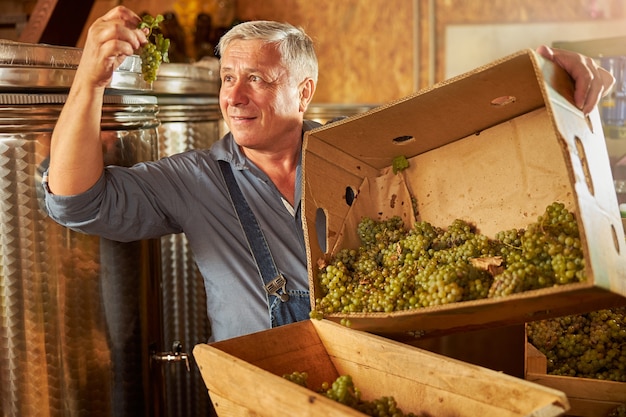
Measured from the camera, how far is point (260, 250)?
85.1 inches

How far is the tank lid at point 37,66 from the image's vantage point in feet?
6.39

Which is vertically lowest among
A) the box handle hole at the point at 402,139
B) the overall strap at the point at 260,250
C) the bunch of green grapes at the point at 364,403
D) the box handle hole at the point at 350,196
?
the bunch of green grapes at the point at 364,403

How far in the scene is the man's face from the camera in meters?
2.30

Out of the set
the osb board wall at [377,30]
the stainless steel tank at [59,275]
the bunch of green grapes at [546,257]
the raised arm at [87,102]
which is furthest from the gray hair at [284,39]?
the osb board wall at [377,30]

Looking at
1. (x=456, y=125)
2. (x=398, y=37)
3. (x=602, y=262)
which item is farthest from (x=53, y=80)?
(x=398, y=37)

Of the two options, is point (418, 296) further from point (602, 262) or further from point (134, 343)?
point (134, 343)

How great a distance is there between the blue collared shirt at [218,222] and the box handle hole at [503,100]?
0.71 metres

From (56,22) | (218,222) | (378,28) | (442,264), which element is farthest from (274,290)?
(378,28)

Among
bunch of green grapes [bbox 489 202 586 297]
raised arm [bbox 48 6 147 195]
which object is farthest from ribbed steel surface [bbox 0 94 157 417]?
bunch of green grapes [bbox 489 202 586 297]

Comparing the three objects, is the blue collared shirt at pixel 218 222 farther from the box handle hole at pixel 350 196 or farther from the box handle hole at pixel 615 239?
the box handle hole at pixel 615 239

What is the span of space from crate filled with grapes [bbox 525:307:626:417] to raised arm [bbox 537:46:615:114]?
69 centimetres

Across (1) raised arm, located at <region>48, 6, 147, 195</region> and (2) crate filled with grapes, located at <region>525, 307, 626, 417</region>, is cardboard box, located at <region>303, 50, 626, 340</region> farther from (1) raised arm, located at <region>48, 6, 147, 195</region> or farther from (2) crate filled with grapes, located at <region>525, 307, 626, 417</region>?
(1) raised arm, located at <region>48, 6, 147, 195</region>

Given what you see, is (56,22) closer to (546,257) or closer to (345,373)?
(345,373)

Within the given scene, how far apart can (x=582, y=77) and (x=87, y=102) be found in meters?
1.18
